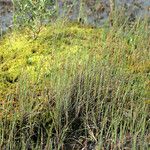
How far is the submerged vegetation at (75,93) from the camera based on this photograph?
14.9ft

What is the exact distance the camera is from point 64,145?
4.65 meters

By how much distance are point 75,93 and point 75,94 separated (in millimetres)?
13

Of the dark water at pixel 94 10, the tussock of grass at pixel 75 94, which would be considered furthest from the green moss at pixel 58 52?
the dark water at pixel 94 10

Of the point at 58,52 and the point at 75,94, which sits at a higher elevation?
the point at 58,52

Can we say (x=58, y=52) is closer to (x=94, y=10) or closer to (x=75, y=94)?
(x=75, y=94)

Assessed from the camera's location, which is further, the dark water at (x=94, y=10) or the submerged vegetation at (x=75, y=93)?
the dark water at (x=94, y=10)

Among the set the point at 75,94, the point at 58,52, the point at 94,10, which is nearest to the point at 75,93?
the point at 75,94

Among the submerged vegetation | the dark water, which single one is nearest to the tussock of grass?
the submerged vegetation

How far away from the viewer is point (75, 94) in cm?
502

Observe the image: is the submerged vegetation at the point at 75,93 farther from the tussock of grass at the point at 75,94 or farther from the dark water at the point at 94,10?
the dark water at the point at 94,10

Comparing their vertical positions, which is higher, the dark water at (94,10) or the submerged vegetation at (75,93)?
the dark water at (94,10)

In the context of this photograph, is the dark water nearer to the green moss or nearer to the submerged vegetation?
the green moss

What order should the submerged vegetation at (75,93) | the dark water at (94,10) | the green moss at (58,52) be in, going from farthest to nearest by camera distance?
the dark water at (94,10) < the green moss at (58,52) < the submerged vegetation at (75,93)

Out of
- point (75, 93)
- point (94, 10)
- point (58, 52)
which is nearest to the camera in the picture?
point (75, 93)
